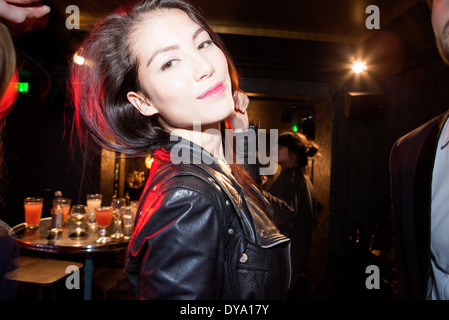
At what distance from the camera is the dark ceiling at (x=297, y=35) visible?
3.47m

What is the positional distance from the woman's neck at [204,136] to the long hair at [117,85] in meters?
0.12

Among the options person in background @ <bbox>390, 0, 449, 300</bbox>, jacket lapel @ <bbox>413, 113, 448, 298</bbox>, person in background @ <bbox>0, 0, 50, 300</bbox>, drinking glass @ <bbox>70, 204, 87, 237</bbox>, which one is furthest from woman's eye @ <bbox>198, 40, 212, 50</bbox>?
drinking glass @ <bbox>70, 204, 87, 237</bbox>

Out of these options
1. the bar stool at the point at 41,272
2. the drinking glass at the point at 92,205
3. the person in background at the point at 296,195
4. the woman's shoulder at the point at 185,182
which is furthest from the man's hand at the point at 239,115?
the bar stool at the point at 41,272

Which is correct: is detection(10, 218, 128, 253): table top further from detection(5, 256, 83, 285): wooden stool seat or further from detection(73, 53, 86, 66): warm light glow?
detection(73, 53, 86, 66): warm light glow

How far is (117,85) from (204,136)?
0.44 metres

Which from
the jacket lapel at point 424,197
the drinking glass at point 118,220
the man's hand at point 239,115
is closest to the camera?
the jacket lapel at point 424,197

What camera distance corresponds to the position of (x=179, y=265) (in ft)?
2.42

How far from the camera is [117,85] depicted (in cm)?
115

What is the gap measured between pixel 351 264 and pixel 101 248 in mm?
4190

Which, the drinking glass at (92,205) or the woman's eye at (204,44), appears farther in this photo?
the drinking glass at (92,205)

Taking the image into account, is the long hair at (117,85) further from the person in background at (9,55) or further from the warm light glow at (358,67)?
the warm light glow at (358,67)

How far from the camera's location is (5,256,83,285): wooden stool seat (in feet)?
9.16
